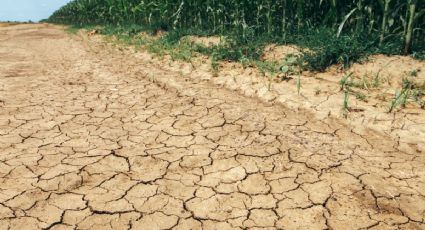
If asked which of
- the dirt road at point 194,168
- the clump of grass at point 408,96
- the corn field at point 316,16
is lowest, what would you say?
the dirt road at point 194,168

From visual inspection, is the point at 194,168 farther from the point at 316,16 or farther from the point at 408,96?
the point at 316,16

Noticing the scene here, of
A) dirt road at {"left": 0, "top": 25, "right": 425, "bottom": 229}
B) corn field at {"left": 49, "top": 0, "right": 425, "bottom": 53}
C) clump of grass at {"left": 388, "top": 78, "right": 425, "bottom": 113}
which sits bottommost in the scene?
dirt road at {"left": 0, "top": 25, "right": 425, "bottom": 229}

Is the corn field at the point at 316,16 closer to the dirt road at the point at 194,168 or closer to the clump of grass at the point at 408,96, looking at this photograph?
the clump of grass at the point at 408,96

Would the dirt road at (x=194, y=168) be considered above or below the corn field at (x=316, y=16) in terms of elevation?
below

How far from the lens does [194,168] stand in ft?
8.53

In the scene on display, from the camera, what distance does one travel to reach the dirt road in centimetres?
205

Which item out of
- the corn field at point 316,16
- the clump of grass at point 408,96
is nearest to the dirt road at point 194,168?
the clump of grass at point 408,96

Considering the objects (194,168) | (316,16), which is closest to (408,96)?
(194,168)

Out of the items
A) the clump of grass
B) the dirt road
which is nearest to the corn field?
the clump of grass

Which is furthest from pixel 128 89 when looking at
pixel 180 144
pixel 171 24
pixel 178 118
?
pixel 171 24

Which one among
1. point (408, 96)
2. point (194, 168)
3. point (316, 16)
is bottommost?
point (194, 168)

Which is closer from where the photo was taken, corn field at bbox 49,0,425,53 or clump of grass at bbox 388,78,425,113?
clump of grass at bbox 388,78,425,113

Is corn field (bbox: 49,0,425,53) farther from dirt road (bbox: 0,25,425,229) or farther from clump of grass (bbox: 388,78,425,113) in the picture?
dirt road (bbox: 0,25,425,229)

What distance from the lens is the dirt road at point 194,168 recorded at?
2.05m
